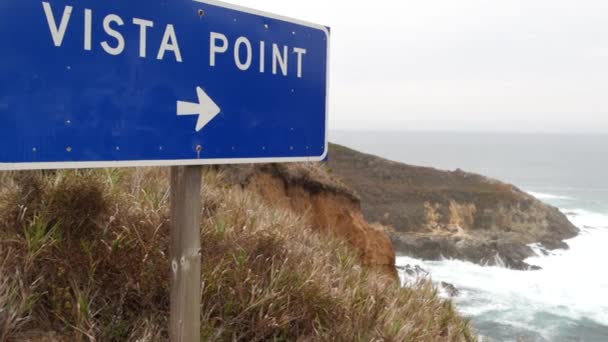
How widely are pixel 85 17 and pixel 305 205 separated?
8410 millimetres

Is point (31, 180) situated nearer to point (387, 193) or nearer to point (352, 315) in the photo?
point (352, 315)

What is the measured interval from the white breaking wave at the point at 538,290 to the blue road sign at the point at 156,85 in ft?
53.7

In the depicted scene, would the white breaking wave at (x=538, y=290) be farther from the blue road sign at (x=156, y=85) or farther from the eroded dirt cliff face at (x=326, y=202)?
the blue road sign at (x=156, y=85)

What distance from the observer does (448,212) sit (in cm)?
3005

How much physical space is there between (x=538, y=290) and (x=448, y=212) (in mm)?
8187

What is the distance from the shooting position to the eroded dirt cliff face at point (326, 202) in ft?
33.3

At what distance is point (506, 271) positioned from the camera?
977 inches

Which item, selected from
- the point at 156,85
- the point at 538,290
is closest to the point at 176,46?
the point at 156,85

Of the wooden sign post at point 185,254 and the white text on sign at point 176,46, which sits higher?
the white text on sign at point 176,46

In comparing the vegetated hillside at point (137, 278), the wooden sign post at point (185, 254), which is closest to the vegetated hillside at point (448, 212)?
the vegetated hillside at point (137, 278)

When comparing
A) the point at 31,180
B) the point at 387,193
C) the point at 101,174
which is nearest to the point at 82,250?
the point at 31,180

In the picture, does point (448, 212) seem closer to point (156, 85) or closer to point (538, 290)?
point (538, 290)

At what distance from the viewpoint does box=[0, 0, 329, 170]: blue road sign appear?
1753 mm

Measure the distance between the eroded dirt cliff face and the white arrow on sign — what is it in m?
7.63
